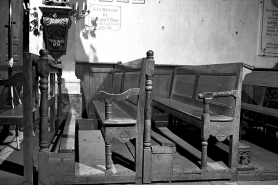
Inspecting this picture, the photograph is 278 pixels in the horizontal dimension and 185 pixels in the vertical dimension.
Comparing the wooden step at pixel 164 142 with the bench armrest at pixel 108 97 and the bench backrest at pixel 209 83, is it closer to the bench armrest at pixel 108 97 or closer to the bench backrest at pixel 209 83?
the bench armrest at pixel 108 97

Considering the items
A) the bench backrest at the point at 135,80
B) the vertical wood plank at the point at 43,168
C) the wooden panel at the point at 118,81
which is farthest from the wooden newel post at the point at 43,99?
the wooden panel at the point at 118,81

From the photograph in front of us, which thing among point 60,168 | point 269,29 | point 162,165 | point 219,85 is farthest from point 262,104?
point 60,168

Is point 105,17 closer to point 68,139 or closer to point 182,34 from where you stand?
point 182,34

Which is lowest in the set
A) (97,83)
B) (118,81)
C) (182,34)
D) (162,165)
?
(162,165)

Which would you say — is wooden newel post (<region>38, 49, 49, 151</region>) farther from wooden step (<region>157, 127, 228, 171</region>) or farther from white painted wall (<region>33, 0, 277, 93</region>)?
white painted wall (<region>33, 0, 277, 93</region>)

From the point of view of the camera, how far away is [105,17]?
533 centimetres

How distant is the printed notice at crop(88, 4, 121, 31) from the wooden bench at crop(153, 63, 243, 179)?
192cm

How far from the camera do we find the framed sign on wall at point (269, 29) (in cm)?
582

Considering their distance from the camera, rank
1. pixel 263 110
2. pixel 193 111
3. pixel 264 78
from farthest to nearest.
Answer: pixel 264 78
pixel 263 110
pixel 193 111

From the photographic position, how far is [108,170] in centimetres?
274

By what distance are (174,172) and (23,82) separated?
162cm

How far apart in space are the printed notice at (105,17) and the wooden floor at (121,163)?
2145mm

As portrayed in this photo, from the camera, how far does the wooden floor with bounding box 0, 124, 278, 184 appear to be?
9.09 ft

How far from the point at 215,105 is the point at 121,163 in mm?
1227
